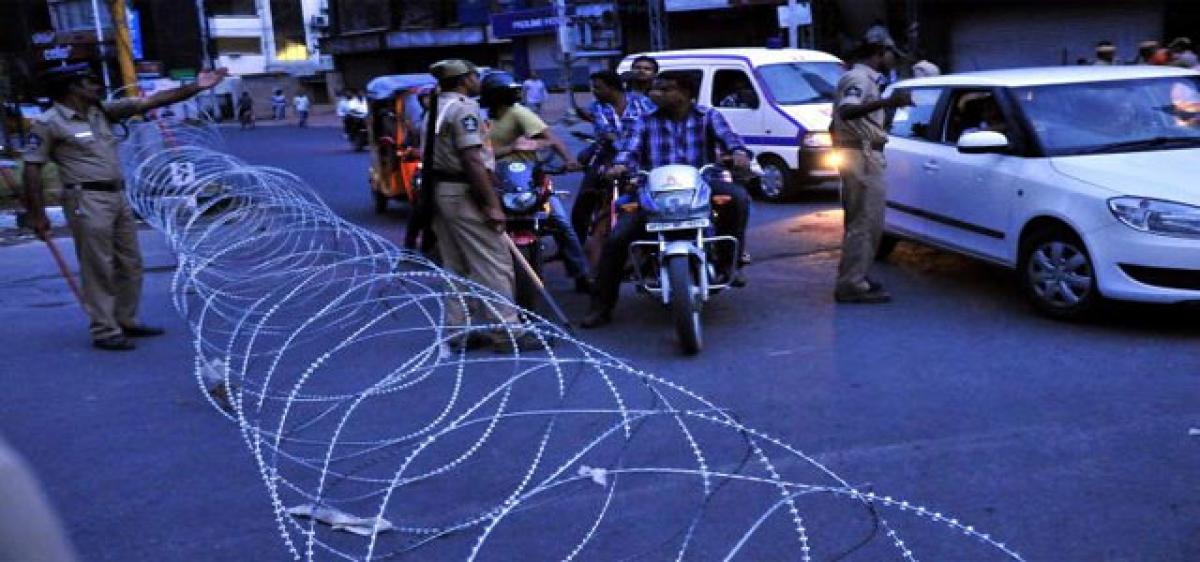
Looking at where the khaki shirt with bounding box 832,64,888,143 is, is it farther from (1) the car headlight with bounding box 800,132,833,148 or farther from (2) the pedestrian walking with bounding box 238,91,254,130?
(2) the pedestrian walking with bounding box 238,91,254,130

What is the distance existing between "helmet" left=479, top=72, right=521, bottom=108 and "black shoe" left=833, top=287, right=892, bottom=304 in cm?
272

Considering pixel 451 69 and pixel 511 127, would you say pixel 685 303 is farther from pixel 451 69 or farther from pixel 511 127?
pixel 511 127

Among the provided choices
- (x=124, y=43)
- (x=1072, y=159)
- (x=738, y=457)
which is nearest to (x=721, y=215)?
(x=1072, y=159)

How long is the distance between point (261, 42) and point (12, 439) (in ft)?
220

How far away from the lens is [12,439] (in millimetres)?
5793

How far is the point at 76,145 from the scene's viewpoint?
7.17 metres

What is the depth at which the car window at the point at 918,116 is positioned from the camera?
8.62 m

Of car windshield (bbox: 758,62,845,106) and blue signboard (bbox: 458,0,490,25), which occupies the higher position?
blue signboard (bbox: 458,0,490,25)

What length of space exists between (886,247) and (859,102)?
7.96 feet

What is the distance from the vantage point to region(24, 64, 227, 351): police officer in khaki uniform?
7.13 metres

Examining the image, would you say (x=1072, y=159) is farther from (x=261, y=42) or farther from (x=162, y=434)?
Result: (x=261, y=42)

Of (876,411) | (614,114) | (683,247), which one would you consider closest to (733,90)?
(614,114)

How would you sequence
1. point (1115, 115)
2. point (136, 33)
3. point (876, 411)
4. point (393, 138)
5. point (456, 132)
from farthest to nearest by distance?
1. point (136, 33)
2. point (393, 138)
3. point (1115, 115)
4. point (456, 132)
5. point (876, 411)

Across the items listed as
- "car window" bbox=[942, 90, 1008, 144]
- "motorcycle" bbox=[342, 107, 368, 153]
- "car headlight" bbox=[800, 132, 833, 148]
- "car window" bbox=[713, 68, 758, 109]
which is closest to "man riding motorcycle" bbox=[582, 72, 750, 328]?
"car window" bbox=[942, 90, 1008, 144]
